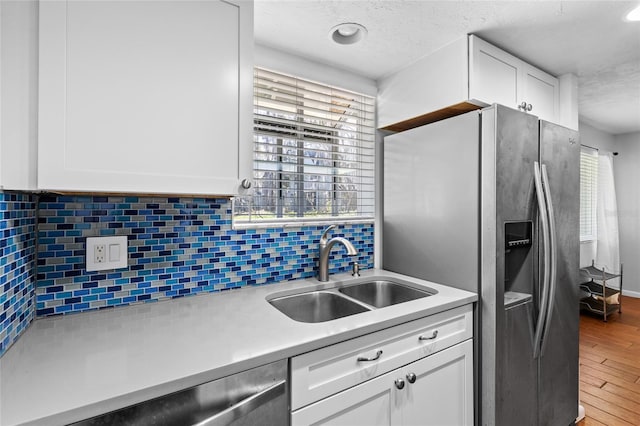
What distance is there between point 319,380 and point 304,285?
67 cm

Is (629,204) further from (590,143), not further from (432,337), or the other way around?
(432,337)

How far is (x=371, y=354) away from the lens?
3.82 feet

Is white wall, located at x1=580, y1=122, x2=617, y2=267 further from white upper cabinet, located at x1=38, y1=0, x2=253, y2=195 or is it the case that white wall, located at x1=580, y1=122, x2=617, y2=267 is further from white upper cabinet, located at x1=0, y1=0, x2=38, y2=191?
white upper cabinet, located at x1=0, y1=0, x2=38, y2=191

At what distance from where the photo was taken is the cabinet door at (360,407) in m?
1.03

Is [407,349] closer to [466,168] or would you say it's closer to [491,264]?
[491,264]

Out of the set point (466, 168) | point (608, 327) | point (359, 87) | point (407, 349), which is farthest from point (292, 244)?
point (608, 327)

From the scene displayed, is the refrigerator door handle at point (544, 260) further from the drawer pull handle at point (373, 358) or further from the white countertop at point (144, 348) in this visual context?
the drawer pull handle at point (373, 358)

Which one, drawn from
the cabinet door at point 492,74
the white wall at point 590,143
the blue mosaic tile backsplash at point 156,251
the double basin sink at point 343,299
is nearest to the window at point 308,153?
the blue mosaic tile backsplash at point 156,251

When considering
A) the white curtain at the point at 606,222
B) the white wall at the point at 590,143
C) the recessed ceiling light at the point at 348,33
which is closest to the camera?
the recessed ceiling light at the point at 348,33

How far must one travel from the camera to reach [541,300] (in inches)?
63.2

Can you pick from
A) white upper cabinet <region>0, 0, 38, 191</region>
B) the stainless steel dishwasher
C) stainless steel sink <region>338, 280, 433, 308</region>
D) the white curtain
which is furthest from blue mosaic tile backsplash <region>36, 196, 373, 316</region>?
the white curtain

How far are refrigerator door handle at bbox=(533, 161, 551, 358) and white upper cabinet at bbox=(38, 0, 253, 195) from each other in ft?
4.76

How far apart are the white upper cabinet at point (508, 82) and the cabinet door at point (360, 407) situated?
1448 mm

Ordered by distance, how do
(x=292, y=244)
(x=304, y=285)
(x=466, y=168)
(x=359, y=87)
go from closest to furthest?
(x=466, y=168)
(x=304, y=285)
(x=292, y=244)
(x=359, y=87)
